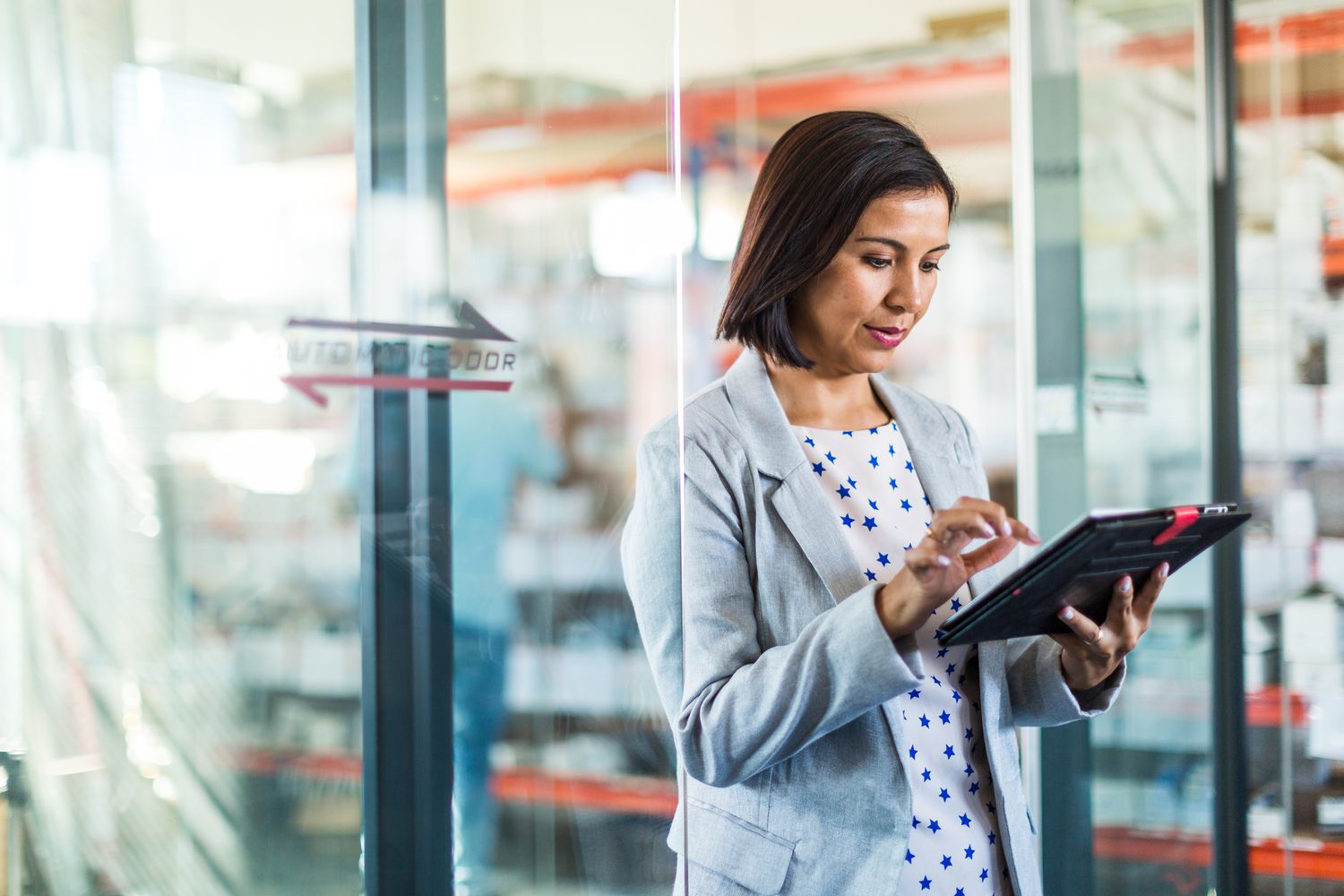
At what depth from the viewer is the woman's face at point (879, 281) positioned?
1.31 m

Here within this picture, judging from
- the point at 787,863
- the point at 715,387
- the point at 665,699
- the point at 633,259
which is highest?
the point at 633,259

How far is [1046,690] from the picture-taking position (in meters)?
1.33

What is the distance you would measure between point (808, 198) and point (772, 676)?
0.50 meters

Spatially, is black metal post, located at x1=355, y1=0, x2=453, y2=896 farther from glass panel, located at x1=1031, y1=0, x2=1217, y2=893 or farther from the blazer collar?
glass panel, located at x1=1031, y1=0, x2=1217, y2=893

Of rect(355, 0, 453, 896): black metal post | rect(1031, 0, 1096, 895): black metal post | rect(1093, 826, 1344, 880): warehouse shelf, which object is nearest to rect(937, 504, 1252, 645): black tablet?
rect(355, 0, 453, 896): black metal post

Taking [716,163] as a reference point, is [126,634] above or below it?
below

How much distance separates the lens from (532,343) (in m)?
1.30

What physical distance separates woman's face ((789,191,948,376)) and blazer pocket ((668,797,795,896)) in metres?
0.50

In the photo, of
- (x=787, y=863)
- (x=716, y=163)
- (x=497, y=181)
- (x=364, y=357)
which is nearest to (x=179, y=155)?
(x=364, y=357)

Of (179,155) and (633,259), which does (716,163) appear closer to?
(633,259)

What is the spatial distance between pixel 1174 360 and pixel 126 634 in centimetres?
270

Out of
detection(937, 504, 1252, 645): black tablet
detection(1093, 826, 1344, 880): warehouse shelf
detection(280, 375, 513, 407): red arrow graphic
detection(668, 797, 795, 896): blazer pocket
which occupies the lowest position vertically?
detection(1093, 826, 1344, 880): warehouse shelf

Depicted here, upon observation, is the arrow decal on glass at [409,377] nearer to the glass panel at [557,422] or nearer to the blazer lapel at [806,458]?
Answer: the glass panel at [557,422]

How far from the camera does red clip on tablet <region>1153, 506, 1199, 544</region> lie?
3.84ft
